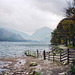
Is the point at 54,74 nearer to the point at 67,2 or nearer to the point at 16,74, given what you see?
the point at 16,74

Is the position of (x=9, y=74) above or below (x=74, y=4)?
below

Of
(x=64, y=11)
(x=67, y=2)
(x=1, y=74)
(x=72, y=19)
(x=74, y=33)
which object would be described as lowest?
(x=1, y=74)

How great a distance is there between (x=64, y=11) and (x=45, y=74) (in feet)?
131

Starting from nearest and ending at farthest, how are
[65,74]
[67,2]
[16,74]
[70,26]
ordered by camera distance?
[65,74], [16,74], [70,26], [67,2]

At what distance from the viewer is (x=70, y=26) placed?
42.5 metres

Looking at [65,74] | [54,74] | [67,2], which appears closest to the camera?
[65,74]

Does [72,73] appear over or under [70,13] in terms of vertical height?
under

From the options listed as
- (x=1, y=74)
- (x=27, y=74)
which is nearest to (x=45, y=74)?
(x=27, y=74)

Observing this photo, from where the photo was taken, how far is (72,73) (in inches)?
459

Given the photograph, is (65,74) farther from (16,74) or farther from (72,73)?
(16,74)

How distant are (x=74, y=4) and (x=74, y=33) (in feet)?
36.0

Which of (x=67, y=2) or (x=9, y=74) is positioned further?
(x=67, y=2)

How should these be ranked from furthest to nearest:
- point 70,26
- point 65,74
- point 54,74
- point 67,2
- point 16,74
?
1. point 67,2
2. point 70,26
3. point 16,74
4. point 54,74
5. point 65,74

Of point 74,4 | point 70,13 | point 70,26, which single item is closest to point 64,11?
point 70,13
